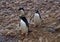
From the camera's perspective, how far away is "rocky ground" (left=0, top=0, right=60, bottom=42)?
4.51 metres

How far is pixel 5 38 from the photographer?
4.72 m

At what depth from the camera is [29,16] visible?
5.80 meters

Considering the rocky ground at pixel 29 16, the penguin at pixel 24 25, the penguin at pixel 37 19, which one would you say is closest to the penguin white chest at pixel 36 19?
the penguin at pixel 37 19

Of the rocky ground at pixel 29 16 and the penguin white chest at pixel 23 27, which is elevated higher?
the penguin white chest at pixel 23 27

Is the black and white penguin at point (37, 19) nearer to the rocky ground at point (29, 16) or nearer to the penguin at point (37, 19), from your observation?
the penguin at point (37, 19)

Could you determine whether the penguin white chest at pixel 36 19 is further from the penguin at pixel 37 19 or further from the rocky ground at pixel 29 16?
the rocky ground at pixel 29 16

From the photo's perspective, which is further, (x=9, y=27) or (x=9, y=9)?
(x=9, y=9)

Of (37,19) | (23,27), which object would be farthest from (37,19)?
(23,27)

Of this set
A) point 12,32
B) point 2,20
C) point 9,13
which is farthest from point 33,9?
point 12,32

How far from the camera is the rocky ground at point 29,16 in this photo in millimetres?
4512

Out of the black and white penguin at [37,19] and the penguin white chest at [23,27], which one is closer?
the penguin white chest at [23,27]

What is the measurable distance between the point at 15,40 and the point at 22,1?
314 cm

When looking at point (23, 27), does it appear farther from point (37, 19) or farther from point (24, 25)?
point (37, 19)

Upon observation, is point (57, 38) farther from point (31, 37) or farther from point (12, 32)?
point (12, 32)
